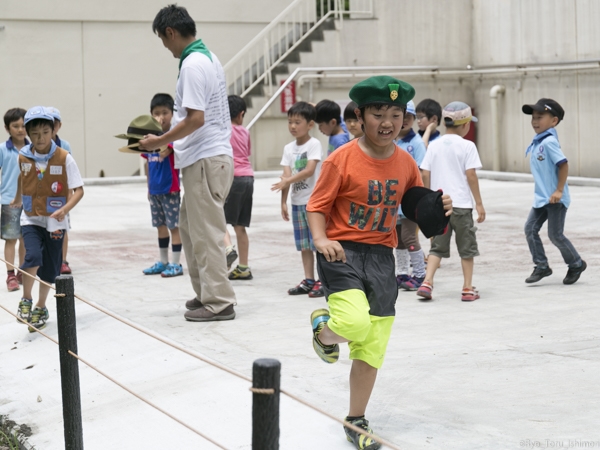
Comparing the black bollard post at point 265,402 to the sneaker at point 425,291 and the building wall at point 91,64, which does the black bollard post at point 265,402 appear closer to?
the sneaker at point 425,291

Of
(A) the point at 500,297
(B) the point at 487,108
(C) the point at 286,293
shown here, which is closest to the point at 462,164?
(A) the point at 500,297

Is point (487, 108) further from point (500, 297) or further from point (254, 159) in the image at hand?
point (500, 297)

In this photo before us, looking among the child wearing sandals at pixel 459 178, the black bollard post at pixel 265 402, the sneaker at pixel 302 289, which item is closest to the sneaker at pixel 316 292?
the sneaker at pixel 302 289

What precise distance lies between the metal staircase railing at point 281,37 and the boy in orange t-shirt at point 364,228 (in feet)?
58.0

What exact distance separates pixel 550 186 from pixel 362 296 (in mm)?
4311

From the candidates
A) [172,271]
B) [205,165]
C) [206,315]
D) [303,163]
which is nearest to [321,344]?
[206,315]

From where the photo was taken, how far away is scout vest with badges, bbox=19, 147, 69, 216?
680cm

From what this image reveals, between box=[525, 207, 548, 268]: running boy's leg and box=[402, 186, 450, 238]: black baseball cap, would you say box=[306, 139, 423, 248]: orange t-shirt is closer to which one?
box=[402, 186, 450, 238]: black baseball cap

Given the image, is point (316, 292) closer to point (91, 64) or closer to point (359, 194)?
point (359, 194)

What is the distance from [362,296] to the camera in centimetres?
414

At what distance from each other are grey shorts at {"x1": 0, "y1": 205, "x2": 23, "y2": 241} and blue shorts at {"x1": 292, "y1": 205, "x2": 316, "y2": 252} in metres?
2.51

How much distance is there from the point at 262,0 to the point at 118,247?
13890 millimetres

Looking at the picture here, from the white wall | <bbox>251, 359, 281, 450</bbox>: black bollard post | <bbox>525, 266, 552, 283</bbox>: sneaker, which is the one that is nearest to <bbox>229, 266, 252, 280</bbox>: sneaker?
<bbox>525, 266, 552, 283</bbox>: sneaker

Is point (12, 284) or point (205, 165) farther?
point (12, 284)
